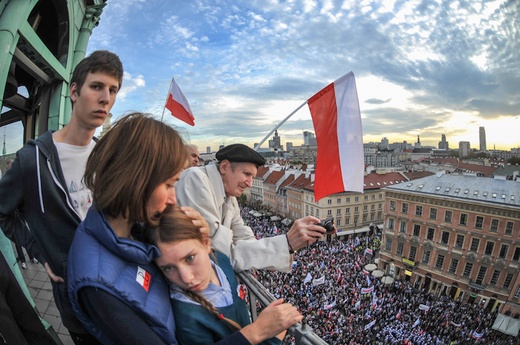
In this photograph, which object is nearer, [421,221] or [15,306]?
[15,306]

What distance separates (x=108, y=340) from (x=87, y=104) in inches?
65.9

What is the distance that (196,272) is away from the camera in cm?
158

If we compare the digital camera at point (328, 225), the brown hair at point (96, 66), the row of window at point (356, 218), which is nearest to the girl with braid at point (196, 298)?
the digital camera at point (328, 225)

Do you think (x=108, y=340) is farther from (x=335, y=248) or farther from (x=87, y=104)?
(x=335, y=248)

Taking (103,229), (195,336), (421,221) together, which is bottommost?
(421,221)

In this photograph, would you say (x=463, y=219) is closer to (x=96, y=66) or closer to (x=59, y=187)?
(x=96, y=66)

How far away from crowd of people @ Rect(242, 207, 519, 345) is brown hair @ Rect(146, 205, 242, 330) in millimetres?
14971

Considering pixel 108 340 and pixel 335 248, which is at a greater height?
pixel 108 340

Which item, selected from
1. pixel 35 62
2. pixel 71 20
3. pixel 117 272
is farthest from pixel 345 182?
pixel 71 20

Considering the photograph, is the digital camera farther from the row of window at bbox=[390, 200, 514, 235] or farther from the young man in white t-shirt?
the row of window at bbox=[390, 200, 514, 235]

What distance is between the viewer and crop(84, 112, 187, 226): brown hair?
137cm

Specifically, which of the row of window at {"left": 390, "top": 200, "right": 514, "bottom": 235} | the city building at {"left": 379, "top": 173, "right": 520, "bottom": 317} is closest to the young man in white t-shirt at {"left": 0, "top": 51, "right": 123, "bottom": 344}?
the city building at {"left": 379, "top": 173, "right": 520, "bottom": 317}

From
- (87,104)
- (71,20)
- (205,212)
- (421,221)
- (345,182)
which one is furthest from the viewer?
(421,221)

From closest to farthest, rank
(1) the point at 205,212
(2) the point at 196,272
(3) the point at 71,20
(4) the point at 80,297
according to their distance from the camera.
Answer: (4) the point at 80,297 < (2) the point at 196,272 < (1) the point at 205,212 < (3) the point at 71,20
